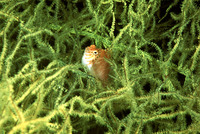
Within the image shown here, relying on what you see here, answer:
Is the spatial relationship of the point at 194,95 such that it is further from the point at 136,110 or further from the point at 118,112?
the point at 118,112

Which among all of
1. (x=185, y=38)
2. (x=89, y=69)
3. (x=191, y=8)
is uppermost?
(x=191, y=8)

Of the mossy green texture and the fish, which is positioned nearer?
the mossy green texture

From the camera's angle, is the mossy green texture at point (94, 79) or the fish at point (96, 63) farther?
the fish at point (96, 63)

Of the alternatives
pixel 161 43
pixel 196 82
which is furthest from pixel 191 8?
pixel 196 82
